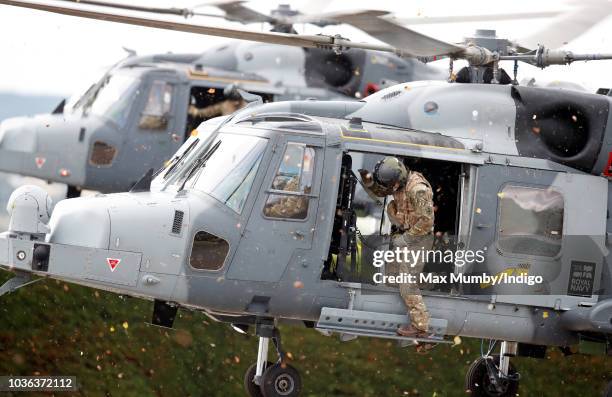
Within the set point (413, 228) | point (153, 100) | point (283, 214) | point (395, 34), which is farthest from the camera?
point (153, 100)

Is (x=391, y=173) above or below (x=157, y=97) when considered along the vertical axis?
above

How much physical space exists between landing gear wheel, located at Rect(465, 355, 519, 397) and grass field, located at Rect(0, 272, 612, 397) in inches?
85.6

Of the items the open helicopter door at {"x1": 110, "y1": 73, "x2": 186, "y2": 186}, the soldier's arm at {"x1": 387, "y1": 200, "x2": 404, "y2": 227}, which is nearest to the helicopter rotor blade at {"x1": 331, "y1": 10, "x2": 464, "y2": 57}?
the soldier's arm at {"x1": 387, "y1": 200, "x2": 404, "y2": 227}

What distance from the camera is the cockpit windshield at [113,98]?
15.1 meters

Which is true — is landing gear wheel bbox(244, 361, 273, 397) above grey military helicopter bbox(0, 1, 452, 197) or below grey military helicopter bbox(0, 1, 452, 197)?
below

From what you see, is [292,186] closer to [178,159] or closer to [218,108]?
[178,159]

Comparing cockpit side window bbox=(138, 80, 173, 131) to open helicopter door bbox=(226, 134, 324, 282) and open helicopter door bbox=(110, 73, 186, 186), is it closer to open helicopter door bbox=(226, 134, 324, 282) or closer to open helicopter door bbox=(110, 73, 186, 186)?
open helicopter door bbox=(110, 73, 186, 186)

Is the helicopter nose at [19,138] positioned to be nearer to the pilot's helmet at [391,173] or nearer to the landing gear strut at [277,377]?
the landing gear strut at [277,377]

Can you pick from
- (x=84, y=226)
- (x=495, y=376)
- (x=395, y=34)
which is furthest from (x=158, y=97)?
(x=395, y=34)

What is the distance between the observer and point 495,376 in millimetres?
10516

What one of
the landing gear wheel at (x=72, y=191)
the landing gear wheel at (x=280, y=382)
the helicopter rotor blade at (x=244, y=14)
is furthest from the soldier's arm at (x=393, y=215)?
the landing gear wheel at (x=72, y=191)

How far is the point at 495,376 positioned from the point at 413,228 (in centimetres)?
241

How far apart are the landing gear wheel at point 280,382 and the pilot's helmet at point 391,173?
1583 mm

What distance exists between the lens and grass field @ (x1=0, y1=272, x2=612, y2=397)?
12.0 m
